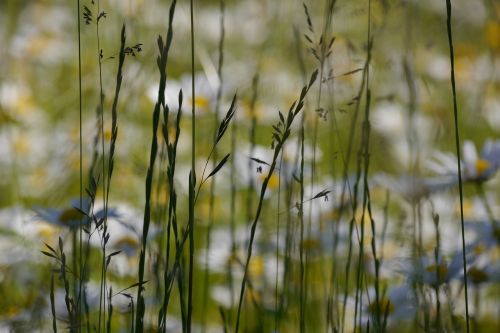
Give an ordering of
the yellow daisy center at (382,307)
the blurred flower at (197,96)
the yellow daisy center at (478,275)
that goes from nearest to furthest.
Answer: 1. the yellow daisy center at (382,307)
2. the yellow daisy center at (478,275)
3. the blurred flower at (197,96)

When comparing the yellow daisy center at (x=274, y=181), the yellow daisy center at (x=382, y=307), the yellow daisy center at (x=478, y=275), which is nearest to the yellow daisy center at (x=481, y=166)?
the yellow daisy center at (x=478, y=275)

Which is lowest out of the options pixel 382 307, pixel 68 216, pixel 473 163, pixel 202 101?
pixel 382 307

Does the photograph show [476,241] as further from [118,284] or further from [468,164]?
[118,284]

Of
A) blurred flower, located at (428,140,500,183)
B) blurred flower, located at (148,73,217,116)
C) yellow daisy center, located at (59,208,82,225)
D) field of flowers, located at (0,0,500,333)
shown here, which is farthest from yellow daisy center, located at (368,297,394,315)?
blurred flower, located at (148,73,217,116)

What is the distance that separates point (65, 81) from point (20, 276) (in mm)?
1682

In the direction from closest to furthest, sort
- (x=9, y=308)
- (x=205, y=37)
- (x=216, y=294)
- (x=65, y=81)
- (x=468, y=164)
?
(x=9, y=308), (x=468, y=164), (x=216, y=294), (x=65, y=81), (x=205, y=37)

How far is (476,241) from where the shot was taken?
1265mm

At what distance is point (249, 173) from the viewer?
1.23 meters

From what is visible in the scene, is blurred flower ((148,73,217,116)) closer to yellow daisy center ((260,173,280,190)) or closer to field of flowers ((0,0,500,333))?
field of flowers ((0,0,500,333))

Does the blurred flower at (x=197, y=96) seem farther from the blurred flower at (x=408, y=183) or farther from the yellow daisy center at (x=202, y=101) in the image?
the blurred flower at (x=408, y=183)

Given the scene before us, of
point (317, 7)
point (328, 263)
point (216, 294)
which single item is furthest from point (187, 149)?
point (216, 294)

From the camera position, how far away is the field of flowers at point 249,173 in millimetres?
836

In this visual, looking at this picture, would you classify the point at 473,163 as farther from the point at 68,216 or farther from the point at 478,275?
the point at 68,216

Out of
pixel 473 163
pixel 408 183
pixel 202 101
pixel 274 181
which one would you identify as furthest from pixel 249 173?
pixel 202 101
